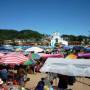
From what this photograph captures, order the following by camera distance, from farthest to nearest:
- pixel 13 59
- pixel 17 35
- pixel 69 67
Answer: pixel 17 35 → pixel 13 59 → pixel 69 67

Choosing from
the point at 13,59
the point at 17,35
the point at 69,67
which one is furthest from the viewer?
the point at 17,35

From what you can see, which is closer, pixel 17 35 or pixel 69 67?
pixel 69 67

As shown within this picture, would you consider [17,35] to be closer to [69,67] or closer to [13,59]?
[13,59]

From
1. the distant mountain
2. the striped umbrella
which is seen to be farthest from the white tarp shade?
the distant mountain

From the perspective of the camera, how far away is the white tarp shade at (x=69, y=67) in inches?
350

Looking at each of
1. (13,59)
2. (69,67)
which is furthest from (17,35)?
(69,67)

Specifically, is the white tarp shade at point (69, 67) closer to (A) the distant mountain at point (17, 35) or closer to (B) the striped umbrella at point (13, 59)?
(B) the striped umbrella at point (13, 59)

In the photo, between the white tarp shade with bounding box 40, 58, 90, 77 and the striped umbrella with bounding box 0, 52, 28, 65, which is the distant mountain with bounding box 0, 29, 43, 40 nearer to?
the striped umbrella with bounding box 0, 52, 28, 65

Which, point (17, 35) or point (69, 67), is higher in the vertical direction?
point (17, 35)

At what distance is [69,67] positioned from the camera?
926 centimetres

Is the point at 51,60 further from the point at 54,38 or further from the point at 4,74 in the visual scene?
the point at 54,38

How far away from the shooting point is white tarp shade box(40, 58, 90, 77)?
29.1 ft

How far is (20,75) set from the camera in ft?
50.0

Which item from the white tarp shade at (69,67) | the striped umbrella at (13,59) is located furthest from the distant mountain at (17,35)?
the white tarp shade at (69,67)
